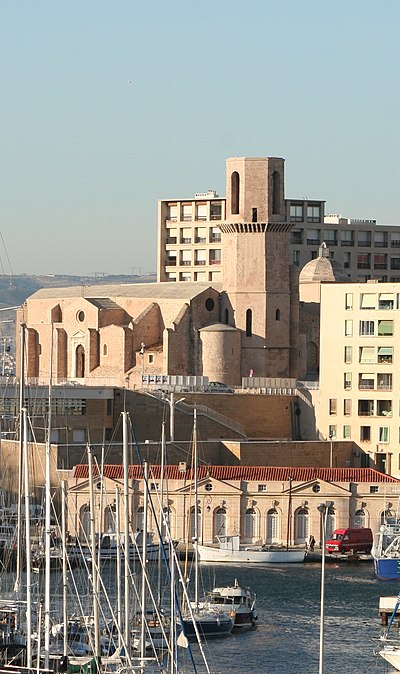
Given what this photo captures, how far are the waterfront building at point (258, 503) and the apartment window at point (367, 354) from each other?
1460cm

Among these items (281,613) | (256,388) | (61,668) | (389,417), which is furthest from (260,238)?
(61,668)

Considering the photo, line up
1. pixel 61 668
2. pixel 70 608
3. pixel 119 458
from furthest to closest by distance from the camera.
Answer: pixel 119 458
pixel 70 608
pixel 61 668

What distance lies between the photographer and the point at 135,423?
322ft

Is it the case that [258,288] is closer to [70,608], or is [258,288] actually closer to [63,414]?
[63,414]

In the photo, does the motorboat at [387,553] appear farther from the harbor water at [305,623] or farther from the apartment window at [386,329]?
the apartment window at [386,329]

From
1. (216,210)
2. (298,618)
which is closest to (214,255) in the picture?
(216,210)

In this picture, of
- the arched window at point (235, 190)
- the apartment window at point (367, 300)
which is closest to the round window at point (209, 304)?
the arched window at point (235, 190)

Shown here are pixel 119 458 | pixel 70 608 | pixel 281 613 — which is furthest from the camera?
pixel 119 458

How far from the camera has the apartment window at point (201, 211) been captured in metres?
147

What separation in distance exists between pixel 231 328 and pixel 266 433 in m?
7.98

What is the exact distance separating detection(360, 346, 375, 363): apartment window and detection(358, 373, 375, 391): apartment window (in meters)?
0.64

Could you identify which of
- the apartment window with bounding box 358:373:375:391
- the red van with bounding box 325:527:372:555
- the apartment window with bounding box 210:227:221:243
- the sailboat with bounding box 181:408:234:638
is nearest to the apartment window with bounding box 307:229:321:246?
the apartment window with bounding box 210:227:221:243

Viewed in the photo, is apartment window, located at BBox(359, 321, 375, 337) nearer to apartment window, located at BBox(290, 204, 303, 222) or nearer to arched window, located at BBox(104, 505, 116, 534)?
arched window, located at BBox(104, 505, 116, 534)

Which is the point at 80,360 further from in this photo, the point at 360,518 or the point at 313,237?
the point at 313,237
